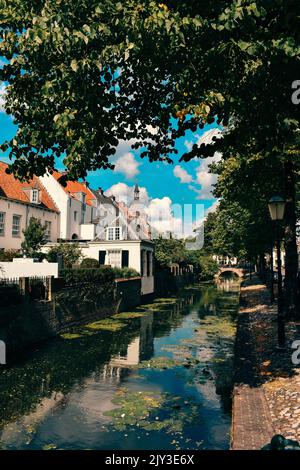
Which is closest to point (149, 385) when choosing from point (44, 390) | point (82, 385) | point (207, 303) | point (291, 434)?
point (82, 385)

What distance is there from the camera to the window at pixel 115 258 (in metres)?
36.2

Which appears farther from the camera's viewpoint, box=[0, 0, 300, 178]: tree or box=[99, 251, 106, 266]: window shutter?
box=[99, 251, 106, 266]: window shutter

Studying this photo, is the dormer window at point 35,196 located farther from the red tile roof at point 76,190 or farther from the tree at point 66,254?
the tree at point 66,254

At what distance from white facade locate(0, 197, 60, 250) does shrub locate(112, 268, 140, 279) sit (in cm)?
1158

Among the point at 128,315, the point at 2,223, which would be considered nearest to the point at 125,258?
the point at 128,315

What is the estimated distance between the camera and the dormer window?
40.6 meters

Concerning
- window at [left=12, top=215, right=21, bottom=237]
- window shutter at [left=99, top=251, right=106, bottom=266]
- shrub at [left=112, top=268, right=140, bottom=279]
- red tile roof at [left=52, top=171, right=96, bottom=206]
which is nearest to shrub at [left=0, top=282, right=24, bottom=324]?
shrub at [left=112, top=268, right=140, bottom=279]

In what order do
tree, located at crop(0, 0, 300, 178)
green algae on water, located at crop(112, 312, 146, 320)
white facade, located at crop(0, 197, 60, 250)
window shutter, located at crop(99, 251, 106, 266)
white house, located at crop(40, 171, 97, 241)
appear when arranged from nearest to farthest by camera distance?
1. tree, located at crop(0, 0, 300, 178)
2. green algae on water, located at crop(112, 312, 146, 320)
3. white facade, located at crop(0, 197, 60, 250)
4. window shutter, located at crop(99, 251, 106, 266)
5. white house, located at crop(40, 171, 97, 241)

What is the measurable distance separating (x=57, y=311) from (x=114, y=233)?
56.3 ft

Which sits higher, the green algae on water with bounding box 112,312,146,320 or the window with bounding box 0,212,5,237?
the window with bounding box 0,212,5,237

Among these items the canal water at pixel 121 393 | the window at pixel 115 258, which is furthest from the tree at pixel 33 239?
the canal water at pixel 121 393

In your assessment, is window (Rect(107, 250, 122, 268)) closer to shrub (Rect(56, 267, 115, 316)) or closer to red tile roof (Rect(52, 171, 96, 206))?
shrub (Rect(56, 267, 115, 316))

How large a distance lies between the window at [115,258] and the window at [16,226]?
31.7ft

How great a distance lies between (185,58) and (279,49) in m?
1.97
